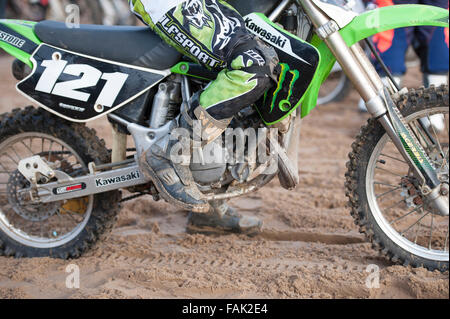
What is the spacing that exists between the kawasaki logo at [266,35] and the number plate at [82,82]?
55 cm

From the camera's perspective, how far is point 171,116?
10.6ft

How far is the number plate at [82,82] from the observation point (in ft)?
10.2

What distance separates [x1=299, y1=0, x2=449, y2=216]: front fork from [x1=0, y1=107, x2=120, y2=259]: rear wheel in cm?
155

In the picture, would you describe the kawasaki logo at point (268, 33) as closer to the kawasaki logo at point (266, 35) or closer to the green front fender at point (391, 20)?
the kawasaki logo at point (266, 35)

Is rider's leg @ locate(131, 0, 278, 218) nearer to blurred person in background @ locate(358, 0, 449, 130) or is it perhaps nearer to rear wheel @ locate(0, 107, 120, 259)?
rear wheel @ locate(0, 107, 120, 259)

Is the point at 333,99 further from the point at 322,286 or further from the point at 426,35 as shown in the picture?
the point at 322,286

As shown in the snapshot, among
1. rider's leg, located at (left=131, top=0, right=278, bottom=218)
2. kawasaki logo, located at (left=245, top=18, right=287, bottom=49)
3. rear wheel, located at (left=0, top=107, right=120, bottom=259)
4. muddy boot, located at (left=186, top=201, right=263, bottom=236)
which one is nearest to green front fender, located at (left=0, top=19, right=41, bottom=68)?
rear wheel, located at (left=0, top=107, right=120, bottom=259)

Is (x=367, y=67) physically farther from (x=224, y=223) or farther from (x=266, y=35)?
(x=224, y=223)

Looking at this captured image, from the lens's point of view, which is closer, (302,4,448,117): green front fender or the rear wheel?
(302,4,448,117): green front fender

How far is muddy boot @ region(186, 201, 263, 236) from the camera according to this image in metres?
3.83

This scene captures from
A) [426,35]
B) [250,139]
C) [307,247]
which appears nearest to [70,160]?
[250,139]

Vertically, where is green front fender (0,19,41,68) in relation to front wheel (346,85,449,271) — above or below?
above

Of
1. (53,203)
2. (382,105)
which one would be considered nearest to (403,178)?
(382,105)

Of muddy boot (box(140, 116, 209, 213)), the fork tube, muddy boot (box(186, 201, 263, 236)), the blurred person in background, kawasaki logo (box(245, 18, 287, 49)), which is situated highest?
the blurred person in background
